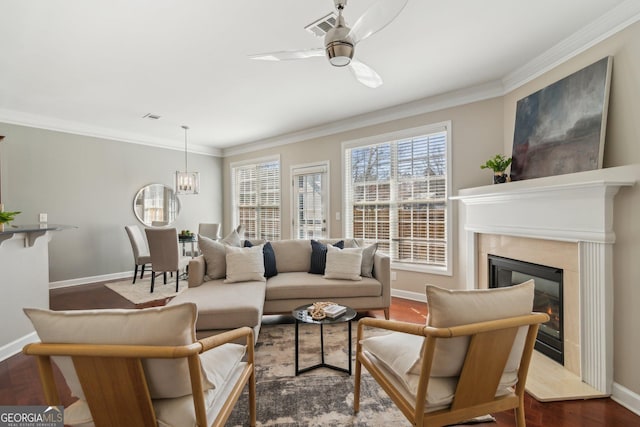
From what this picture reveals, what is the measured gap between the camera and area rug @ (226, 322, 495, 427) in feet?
5.84

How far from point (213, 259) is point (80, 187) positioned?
3.42 m

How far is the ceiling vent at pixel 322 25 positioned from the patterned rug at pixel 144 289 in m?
3.88

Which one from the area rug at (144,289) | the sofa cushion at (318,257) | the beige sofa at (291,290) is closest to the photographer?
the beige sofa at (291,290)

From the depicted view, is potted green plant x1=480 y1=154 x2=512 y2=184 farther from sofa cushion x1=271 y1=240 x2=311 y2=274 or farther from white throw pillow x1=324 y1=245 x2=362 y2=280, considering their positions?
sofa cushion x1=271 y1=240 x2=311 y2=274

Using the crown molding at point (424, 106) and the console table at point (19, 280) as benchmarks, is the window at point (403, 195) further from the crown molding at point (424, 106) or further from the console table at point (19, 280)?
the console table at point (19, 280)

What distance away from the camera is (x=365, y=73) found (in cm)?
229

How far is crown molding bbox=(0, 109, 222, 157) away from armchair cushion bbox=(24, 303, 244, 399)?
512 cm

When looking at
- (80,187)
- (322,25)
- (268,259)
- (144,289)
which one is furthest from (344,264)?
(80,187)

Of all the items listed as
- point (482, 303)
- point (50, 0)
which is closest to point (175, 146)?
point (50, 0)

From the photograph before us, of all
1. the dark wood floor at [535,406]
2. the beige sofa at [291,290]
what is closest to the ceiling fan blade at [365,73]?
the beige sofa at [291,290]

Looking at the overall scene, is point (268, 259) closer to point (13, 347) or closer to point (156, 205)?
point (13, 347)

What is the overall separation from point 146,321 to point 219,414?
53cm

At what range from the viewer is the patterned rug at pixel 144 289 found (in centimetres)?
430

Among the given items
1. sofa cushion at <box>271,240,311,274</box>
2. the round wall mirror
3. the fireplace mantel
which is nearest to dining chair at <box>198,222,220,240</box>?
the round wall mirror
